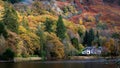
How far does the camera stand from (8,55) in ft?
471

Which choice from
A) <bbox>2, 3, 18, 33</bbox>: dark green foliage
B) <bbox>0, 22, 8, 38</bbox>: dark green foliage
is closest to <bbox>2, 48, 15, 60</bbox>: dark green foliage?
<bbox>0, 22, 8, 38</bbox>: dark green foliage

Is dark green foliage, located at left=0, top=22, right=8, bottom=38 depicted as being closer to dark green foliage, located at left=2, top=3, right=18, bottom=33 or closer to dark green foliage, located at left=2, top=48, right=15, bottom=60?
dark green foliage, located at left=2, top=48, right=15, bottom=60

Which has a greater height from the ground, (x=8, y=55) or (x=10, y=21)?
(x=10, y=21)

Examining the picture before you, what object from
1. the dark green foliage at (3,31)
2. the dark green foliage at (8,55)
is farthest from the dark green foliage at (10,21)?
the dark green foliage at (8,55)

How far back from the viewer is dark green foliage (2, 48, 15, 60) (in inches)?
5576

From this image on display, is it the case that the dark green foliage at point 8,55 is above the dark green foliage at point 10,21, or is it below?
below

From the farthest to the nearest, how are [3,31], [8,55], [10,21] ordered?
[10,21] → [3,31] → [8,55]

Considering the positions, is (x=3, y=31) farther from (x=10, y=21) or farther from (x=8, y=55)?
(x=10, y=21)

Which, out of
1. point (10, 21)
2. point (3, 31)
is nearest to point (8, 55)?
point (3, 31)

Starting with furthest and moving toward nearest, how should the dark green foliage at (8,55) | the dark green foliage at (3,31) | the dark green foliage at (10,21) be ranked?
the dark green foliage at (10,21)
the dark green foliage at (3,31)
the dark green foliage at (8,55)

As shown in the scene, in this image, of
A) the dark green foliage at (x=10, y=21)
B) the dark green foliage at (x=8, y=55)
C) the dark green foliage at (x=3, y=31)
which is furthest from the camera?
the dark green foliage at (x=10, y=21)

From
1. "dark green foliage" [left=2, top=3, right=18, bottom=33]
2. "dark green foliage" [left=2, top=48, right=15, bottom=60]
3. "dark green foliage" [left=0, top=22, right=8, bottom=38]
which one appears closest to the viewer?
"dark green foliage" [left=2, top=48, right=15, bottom=60]

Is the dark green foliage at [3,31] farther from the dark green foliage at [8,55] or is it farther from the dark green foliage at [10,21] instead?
the dark green foliage at [10,21]

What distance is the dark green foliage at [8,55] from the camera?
14162 cm
